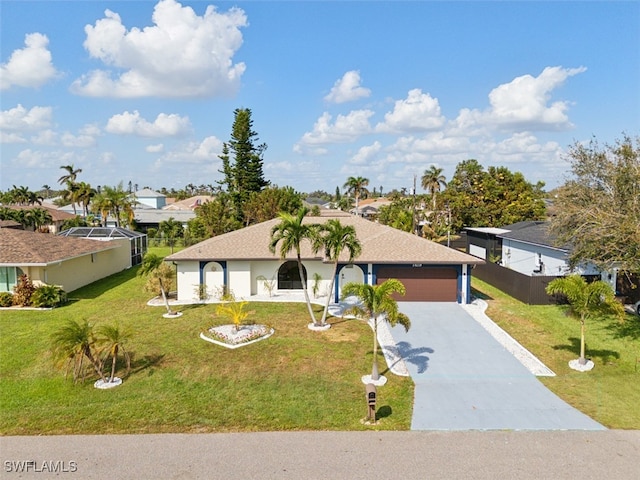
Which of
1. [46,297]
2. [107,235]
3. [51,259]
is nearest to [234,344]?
[46,297]

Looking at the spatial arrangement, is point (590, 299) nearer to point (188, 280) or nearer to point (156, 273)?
point (156, 273)

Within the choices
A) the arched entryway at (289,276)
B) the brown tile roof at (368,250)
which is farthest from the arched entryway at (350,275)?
the arched entryway at (289,276)

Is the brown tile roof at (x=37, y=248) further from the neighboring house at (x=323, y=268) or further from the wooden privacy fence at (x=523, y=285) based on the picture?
the wooden privacy fence at (x=523, y=285)

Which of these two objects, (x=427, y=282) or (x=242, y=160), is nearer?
(x=427, y=282)

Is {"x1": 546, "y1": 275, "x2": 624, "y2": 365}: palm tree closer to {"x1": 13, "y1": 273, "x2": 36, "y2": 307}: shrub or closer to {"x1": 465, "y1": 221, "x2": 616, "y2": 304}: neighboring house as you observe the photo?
{"x1": 465, "y1": 221, "x2": 616, "y2": 304}: neighboring house

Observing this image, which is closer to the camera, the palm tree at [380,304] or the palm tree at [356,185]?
the palm tree at [380,304]
